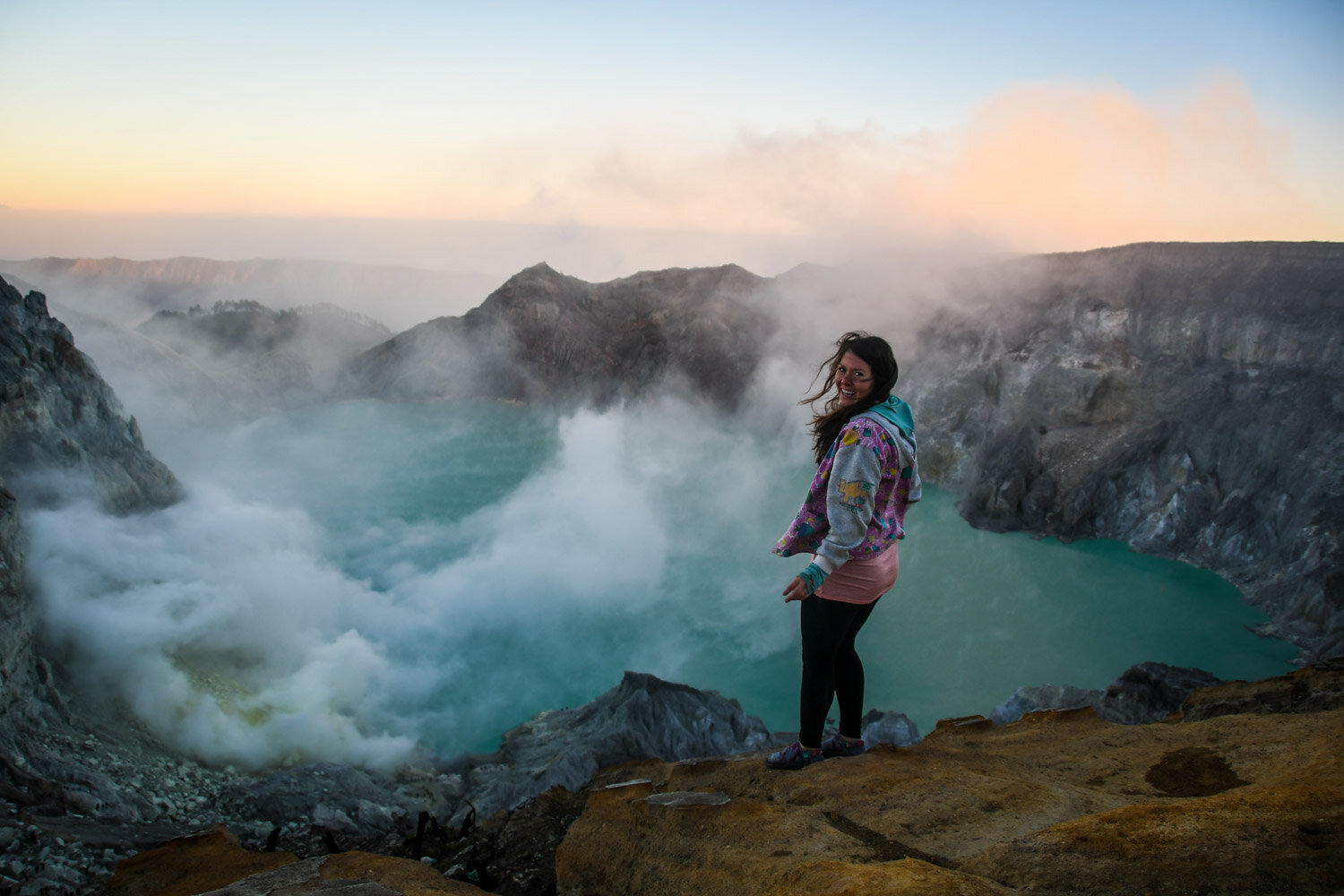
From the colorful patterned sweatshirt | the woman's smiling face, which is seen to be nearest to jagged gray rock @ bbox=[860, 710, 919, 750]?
the colorful patterned sweatshirt

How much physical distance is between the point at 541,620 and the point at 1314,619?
1422cm

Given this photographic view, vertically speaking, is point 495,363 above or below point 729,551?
above

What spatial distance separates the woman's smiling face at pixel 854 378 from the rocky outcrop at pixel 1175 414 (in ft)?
46.1

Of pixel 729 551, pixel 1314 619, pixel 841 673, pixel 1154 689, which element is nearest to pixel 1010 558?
pixel 1314 619

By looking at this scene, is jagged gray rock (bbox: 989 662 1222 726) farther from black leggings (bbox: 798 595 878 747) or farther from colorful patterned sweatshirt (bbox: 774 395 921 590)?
colorful patterned sweatshirt (bbox: 774 395 921 590)

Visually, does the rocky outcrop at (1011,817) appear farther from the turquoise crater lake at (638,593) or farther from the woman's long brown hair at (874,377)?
the turquoise crater lake at (638,593)

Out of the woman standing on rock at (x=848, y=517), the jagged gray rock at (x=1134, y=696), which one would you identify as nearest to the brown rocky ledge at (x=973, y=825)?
the woman standing on rock at (x=848, y=517)

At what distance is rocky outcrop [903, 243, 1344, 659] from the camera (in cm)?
1534

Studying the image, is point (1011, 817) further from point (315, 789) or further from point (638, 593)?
point (638, 593)

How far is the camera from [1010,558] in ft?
57.9

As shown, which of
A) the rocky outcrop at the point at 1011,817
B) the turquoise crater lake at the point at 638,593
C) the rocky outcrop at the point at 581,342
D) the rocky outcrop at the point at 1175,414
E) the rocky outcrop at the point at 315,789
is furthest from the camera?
the rocky outcrop at the point at 581,342

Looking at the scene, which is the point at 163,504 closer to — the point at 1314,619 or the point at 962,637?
the point at 962,637

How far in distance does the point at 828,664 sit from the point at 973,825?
0.91 m

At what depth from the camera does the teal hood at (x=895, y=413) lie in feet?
11.0
